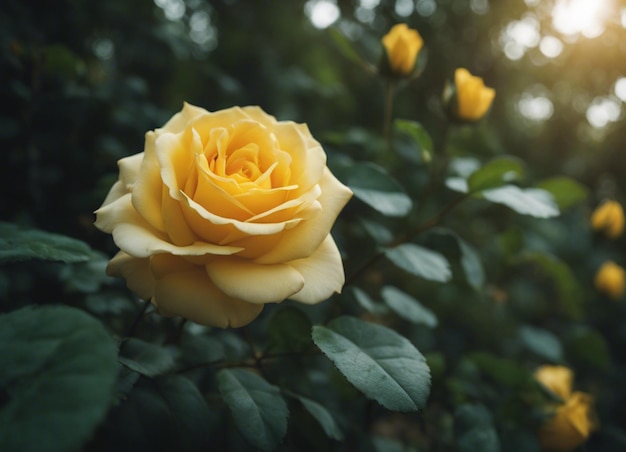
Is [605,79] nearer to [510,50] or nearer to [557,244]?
[510,50]

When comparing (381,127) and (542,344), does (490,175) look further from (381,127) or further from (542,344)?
(381,127)

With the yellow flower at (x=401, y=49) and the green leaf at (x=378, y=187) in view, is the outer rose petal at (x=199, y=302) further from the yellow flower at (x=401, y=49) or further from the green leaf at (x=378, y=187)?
the yellow flower at (x=401, y=49)

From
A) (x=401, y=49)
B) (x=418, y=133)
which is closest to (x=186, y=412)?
(x=418, y=133)

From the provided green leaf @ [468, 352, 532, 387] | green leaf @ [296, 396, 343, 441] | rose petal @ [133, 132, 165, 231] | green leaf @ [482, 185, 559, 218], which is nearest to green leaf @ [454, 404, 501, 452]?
green leaf @ [468, 352, 532, 387]

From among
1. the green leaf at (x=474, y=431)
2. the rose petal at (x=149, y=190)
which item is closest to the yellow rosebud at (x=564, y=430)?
the green leaf at (x=474, y=431)

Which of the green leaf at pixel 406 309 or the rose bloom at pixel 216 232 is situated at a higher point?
the rose bloom at pixel 216 232

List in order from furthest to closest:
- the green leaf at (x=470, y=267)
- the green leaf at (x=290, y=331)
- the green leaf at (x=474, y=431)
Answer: the green leaf at (x=470, y=267)
the green leaf at (x=474, y=431)
the green leaf at (x=290, y=331)

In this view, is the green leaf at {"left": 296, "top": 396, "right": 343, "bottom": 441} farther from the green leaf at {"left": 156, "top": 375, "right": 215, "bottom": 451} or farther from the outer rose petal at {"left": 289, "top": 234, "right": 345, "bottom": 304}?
the outer rose petal at {"left": 289, "top": 234, "right": 345, "bottom": 304}
